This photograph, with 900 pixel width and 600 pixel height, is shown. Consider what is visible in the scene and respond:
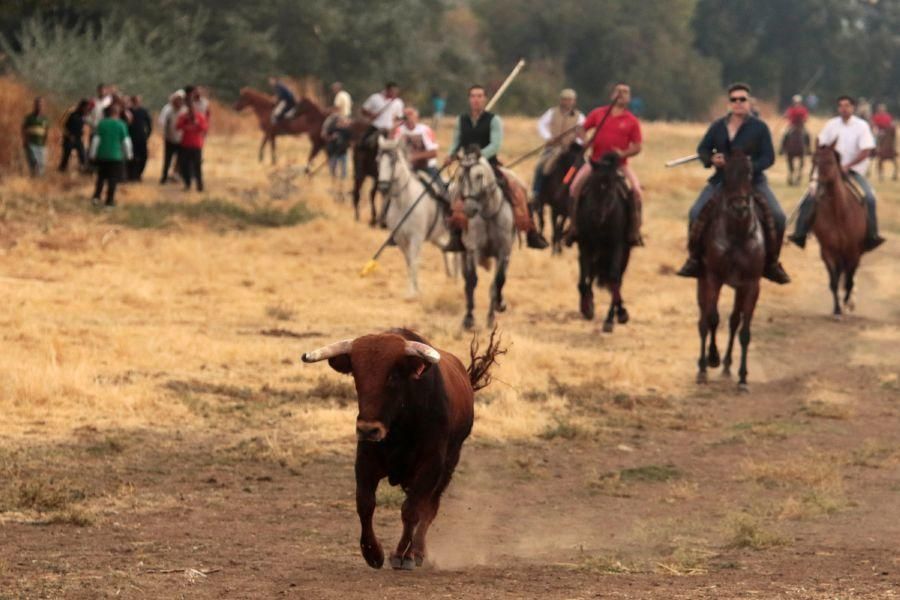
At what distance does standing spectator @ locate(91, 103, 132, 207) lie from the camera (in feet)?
90.7

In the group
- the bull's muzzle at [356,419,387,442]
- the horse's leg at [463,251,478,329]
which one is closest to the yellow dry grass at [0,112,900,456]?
the horse's leg at [463,251,478,329]

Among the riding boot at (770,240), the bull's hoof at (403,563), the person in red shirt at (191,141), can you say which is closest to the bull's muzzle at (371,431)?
the bull's hoof at (403,563)

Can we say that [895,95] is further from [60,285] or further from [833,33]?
[60,285]

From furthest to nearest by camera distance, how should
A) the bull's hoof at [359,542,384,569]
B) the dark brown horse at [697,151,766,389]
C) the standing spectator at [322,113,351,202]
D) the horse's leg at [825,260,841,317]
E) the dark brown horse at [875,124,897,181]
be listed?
the dark brown horse at [875,124,897,181], the standing spectator at [322,113,351,202], the horse's leg at [825,260,841,317], the dark brown horse at [697,151,766,389], the bull's hoof at [359,542,384,569]

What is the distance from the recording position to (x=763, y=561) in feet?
31.9

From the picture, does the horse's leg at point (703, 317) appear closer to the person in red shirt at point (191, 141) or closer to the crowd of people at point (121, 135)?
the crowd of people at point (121, 135)

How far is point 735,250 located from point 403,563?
829 cm

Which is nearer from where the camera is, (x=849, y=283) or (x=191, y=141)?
(x=849, y=283)

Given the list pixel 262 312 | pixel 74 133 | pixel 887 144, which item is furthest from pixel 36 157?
pixel 887 144

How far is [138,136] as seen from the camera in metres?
31.6

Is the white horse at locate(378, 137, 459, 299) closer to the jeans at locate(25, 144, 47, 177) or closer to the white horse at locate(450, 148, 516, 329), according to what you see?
the white horse at locate(450, 148, 516, 329)

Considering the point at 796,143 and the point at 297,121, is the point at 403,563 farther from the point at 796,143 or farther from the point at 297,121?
the point at 796,143

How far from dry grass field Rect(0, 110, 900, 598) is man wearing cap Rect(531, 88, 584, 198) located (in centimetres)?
146

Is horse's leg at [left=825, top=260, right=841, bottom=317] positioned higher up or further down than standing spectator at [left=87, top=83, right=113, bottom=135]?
further down
